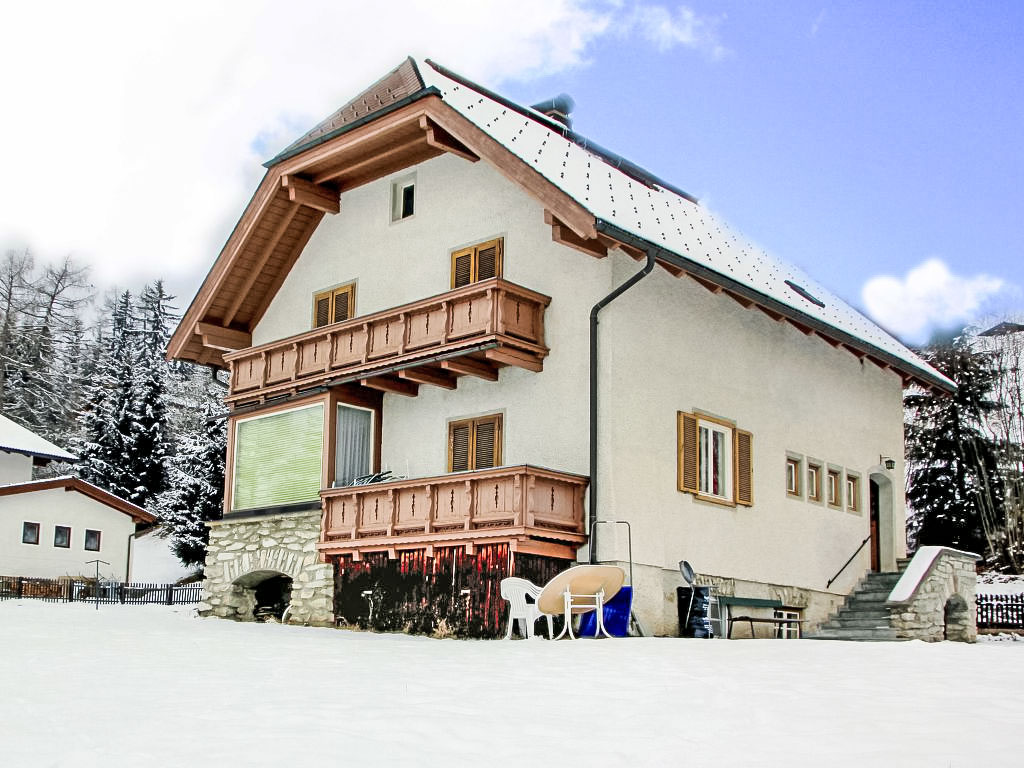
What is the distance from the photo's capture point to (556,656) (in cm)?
1345

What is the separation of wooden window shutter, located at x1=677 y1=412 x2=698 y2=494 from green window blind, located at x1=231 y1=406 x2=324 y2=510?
6.25 metres

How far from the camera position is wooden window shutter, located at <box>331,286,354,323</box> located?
23.2 m

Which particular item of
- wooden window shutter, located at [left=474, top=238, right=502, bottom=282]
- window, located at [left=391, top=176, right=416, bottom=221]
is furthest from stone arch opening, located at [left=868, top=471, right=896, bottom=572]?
window, located at [left=391, top=176, right=416, bottom=221]

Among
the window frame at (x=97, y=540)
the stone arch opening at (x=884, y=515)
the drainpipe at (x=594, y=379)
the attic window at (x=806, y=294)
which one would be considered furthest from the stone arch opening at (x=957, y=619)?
the window frame at (x=97, y=540)

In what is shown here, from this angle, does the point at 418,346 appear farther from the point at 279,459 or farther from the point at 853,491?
the point at 853,491

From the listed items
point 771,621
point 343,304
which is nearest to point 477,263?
point 343,304

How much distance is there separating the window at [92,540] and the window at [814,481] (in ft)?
92.9

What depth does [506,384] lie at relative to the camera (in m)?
19.9

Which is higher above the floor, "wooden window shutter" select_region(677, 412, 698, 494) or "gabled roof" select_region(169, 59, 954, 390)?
"gabled roof" select_region(169, 59, 954, 390)

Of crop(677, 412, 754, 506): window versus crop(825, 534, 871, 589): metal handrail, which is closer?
crop(677, 412, 754, 506): window

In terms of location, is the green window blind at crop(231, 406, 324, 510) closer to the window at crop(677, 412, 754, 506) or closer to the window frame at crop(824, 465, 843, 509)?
the window at crop(677, 412, 754, 506)

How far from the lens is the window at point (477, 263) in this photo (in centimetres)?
2042

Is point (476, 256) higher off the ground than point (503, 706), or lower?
higher

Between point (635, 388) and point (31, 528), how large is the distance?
28.6m
